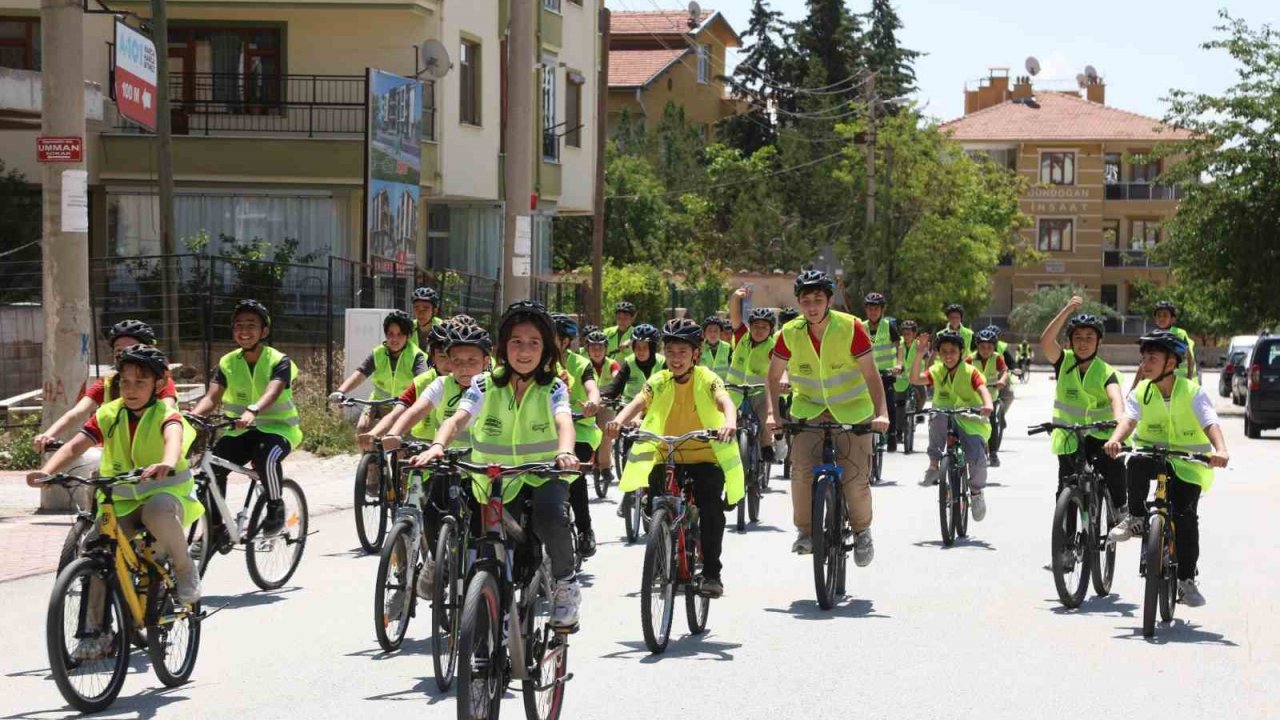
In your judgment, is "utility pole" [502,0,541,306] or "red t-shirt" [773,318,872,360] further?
"utility pole" [502,0,541,306]

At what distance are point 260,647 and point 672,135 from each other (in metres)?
60.6

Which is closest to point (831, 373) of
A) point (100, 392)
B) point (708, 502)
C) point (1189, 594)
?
point (708, 502)

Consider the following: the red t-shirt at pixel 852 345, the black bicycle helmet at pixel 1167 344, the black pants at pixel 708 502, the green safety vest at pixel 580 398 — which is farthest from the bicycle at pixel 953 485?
the black pants at pixel 708 502

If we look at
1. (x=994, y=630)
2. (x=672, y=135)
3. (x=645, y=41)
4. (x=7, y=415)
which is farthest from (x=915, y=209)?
(x=994, y=630)

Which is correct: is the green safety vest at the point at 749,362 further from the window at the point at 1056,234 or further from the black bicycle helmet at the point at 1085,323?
the window at the point at 1056,234

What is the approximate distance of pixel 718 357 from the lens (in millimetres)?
19750

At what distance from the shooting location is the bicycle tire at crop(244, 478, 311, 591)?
1193 cm

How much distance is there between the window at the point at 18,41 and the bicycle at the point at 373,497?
20.4 meters

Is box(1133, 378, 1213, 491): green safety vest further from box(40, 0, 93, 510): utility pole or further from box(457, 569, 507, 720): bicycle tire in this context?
box(40, 0, 93, 510): utility pole

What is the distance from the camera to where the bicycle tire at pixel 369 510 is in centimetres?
1356

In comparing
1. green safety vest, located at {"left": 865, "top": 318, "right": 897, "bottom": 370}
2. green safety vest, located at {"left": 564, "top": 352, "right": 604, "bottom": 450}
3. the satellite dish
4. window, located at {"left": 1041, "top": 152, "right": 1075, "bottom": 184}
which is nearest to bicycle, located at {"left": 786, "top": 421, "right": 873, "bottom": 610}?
green safety vest, located at {"left": 564, "top": 352, "right": 604, "bottom": 450}

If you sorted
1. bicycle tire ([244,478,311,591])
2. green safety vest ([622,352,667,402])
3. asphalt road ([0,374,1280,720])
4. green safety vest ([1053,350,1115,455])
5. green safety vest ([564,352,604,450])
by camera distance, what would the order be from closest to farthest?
A: asphalt road ([0,374,1280,720]) < bicycle tire ([244,478,311,591]) < green safety vest ([1053,350,1115,455]) < green safety vest ([564,352,604,450]) < green safety vest ([622,352,667,402])

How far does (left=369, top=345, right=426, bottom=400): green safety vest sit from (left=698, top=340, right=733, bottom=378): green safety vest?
224 inches

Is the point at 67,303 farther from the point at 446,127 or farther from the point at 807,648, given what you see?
the point at 446,127
